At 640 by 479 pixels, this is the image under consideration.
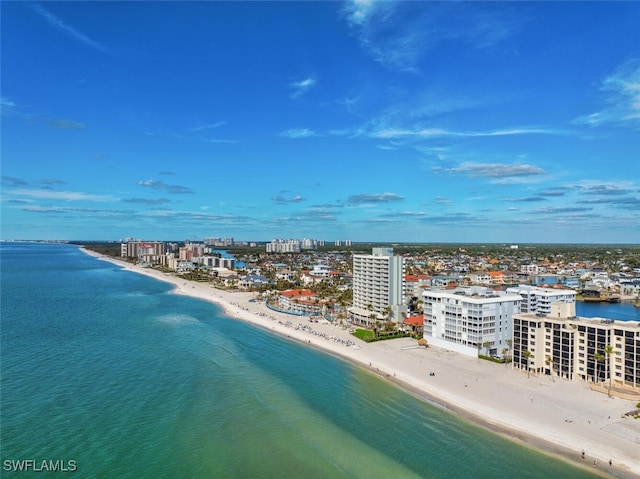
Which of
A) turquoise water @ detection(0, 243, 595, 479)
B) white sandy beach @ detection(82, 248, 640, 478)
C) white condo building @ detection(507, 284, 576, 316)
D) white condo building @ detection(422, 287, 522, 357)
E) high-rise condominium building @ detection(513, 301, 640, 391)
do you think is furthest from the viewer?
white condo building @ detection(507, 284, 576, 316)

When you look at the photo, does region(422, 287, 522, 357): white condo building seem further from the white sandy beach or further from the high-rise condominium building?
the high-rise condominium building

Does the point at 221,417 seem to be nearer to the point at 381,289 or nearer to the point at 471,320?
the point at 471,320

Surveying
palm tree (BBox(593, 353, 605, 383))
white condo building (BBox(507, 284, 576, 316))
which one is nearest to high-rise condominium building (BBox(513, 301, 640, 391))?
palm tree (BBox(593, 353, 605, 383))

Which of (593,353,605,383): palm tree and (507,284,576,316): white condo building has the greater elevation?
(507,284,576,316): white condo building

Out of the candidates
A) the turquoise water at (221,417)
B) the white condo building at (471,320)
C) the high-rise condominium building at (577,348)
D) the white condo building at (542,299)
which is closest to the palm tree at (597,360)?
the high-rise condominium building at (577,348)

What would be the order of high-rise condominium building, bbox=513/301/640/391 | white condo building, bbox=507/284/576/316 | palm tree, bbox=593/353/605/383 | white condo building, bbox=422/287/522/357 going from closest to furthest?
high-rise condominium building, bbox=513/301/640/391, palm tree, bbox=593/353/605/383, white condo building, bbox=422/287/522/357, white condo building, bbox=507/284/576/316

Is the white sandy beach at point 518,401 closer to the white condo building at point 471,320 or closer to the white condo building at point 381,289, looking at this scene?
the white condo building at point 471,320

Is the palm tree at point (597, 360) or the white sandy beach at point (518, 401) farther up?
the palm tree at point (597, 360)
